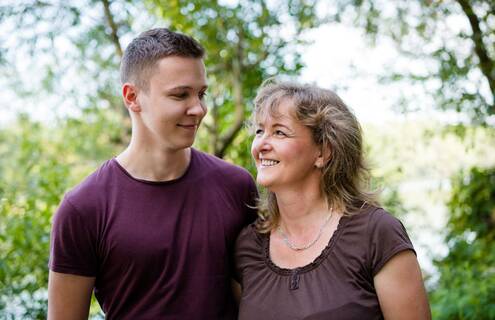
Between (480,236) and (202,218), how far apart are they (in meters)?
3.23

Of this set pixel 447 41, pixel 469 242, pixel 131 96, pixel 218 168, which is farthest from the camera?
pixel 469 242

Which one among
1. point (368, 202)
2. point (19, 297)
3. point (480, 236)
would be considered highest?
point (368, 202)

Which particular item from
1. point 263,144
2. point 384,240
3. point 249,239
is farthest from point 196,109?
point 384,240

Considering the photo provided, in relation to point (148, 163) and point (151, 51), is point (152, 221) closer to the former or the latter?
point (148, 163)

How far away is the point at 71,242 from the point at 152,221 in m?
0.27

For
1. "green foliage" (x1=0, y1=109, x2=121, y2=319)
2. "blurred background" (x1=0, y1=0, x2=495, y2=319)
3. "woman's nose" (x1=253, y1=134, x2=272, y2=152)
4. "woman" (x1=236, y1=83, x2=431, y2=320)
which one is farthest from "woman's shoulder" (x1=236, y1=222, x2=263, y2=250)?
"green foliage" (x1=0, y1=109, x2=121, y2=319)

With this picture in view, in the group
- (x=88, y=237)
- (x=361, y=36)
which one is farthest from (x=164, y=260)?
(x=361, y=36)

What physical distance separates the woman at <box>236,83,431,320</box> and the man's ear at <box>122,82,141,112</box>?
0.43m

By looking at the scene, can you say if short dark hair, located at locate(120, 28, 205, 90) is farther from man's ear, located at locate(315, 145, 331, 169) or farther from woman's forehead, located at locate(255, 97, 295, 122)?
man's ear, located at locate(315, 145, 331, 169)

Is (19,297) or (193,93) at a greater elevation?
(193,93)

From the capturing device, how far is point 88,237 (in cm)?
208

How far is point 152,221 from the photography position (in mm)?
2162

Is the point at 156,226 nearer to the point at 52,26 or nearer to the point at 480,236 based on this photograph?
the point at 52,26

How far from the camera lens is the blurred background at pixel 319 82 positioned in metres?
3.54
